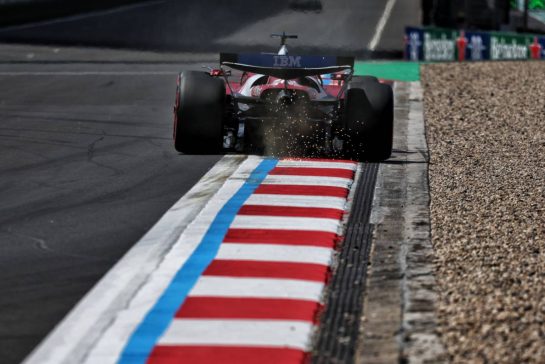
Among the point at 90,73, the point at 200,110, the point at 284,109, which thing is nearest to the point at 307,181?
the point at 284,109

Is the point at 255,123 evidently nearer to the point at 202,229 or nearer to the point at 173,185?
the point at 173,185

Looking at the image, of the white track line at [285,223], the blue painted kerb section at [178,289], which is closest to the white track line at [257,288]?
the blue painted kerb section at [178,289]

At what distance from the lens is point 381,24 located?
42594 millimetres

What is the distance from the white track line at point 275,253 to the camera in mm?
9445

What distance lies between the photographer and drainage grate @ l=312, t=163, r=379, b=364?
285 inches

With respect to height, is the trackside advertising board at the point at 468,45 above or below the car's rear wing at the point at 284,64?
below

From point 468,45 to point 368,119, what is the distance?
62.3ft

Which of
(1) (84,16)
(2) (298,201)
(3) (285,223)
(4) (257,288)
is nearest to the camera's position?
(4) (257,288)

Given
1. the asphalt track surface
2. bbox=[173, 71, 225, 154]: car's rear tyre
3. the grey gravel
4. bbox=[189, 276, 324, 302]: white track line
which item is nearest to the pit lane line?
the asphalt track surface

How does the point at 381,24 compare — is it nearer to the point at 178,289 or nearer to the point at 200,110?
the point at 200,110

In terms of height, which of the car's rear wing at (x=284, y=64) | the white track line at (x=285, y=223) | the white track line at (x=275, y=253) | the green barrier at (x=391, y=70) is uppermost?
the car's rear wing at (x=284, y=64)

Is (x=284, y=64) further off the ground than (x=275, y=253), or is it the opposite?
(x=284, y=64)

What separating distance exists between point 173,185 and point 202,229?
2.75 metres

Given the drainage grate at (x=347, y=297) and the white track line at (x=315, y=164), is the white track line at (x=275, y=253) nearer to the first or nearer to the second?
the drainage grate at (x=347, y=297)
